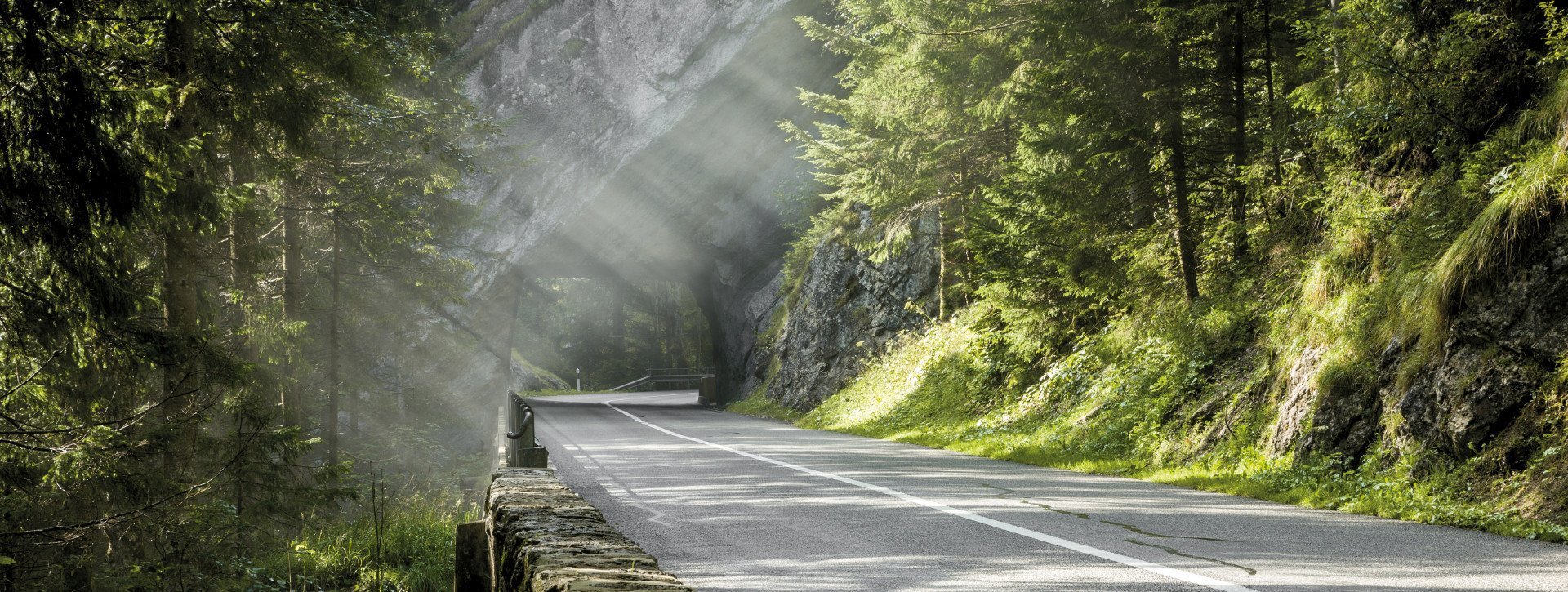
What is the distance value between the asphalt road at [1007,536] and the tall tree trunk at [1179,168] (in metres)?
3.59

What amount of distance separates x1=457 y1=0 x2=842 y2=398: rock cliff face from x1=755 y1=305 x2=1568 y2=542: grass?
497 inches

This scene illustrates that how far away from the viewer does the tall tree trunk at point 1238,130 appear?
1175 centimetres

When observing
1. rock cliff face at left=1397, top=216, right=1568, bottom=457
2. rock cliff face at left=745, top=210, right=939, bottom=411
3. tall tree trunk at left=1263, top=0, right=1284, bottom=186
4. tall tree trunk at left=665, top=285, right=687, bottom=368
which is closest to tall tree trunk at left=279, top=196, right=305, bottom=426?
rock cliff face at left=745, top=210, right=939, bottom=411

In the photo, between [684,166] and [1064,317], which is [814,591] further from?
[684,166]

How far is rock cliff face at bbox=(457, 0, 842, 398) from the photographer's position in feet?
97.8

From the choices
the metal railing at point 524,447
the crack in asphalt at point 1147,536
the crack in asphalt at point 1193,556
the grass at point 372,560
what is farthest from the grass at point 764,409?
the crack in asphalt at point 1193,556

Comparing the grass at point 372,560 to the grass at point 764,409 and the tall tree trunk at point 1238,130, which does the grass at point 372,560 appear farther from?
the grass at point 764,409

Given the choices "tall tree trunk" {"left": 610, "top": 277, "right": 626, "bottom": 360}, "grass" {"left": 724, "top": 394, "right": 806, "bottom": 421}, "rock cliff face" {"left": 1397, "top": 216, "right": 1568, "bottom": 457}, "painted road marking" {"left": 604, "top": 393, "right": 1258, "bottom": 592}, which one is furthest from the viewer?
"tall tree trunk" {"left": 610, "top": 277, "right": 626, "bottom": 360}

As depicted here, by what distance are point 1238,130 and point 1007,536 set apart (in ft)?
26.2

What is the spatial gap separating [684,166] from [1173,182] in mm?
22218

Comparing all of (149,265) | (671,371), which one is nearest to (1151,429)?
(149,265)

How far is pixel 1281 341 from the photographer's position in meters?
9.98

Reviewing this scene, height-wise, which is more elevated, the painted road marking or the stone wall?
the stone wall

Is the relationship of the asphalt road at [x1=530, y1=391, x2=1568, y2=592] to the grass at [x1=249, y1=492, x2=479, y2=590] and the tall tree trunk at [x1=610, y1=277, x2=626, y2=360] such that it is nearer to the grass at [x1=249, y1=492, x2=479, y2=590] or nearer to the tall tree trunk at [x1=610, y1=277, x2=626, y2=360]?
the grass at [x1=249, y1=492, x2=479, y2=590]
